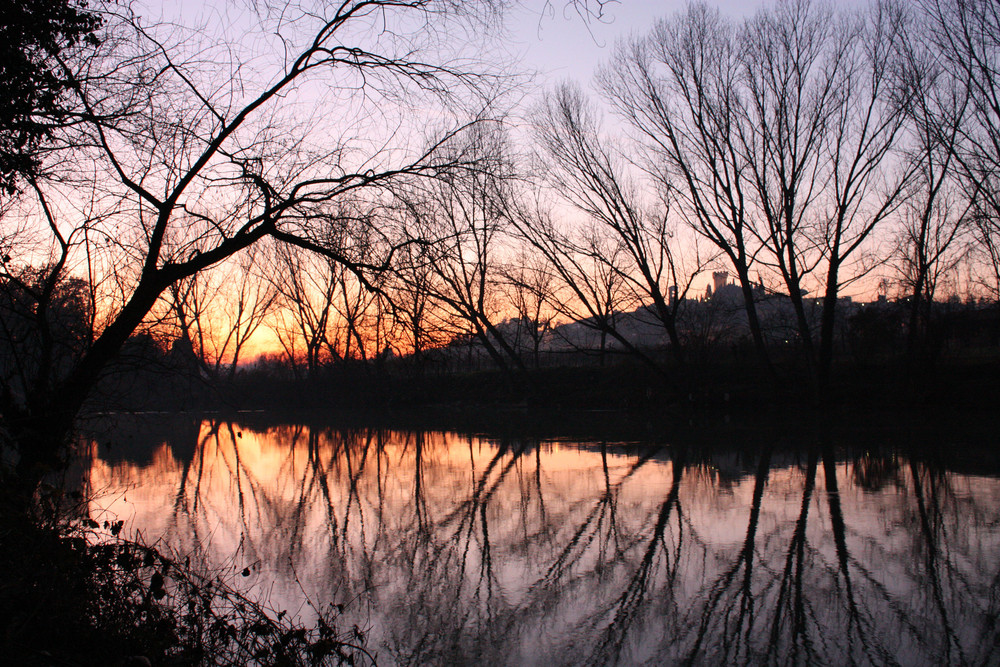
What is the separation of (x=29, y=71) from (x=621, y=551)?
18.9 ft

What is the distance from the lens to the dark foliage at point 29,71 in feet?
17.0

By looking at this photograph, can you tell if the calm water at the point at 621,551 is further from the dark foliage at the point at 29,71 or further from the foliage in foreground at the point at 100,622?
the dark foliage at the point at 29,71

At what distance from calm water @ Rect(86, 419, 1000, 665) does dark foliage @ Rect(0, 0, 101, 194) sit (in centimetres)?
322

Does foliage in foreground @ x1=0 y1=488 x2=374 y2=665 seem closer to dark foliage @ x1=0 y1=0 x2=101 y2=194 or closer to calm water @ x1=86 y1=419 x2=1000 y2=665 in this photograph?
calm water @ x1=86 y1=419 x2=1000 y2=665

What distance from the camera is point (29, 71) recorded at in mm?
5293

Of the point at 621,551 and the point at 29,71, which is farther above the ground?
the point at 29,71

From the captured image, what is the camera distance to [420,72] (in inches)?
242

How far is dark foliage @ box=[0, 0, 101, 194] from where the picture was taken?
5.20m

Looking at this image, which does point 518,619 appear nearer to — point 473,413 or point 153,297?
point 153,297

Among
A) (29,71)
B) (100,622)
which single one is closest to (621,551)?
(100,622)

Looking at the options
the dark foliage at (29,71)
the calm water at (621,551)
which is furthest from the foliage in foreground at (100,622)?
the dark foliage at (29,71)

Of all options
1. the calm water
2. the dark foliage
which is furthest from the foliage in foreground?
the dark foliage

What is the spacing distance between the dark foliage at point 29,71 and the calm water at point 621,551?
10.6 feet

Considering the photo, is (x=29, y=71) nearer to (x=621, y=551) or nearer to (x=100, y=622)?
(x=100, y=622)
